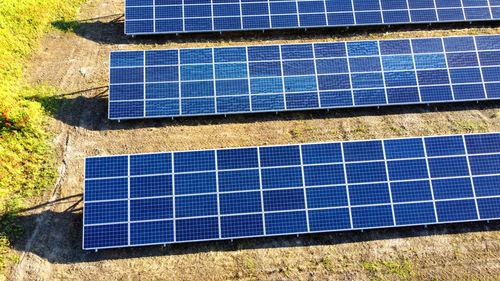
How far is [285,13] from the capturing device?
1922 cm

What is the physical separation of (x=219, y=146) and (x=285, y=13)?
9710 millimetres

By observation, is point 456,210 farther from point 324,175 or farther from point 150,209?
point 150,209

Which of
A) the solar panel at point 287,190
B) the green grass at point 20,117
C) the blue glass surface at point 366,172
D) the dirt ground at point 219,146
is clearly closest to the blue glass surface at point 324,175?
the solar panel at point 287,190

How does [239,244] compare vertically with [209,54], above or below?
below

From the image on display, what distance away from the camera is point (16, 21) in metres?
19.1

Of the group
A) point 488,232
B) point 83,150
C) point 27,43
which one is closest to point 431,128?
point 488,232

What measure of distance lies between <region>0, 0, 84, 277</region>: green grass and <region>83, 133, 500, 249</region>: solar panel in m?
4.25

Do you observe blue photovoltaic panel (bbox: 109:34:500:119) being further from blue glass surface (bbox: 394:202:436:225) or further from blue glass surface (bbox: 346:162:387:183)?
blue glass surface (bbox: 394:202:436:225)

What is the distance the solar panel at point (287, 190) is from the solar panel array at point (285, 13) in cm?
860

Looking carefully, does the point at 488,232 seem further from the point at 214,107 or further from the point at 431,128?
the point at 214,107

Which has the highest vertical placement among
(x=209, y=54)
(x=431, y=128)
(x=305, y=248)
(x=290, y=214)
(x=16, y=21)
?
(x=16, y=21)

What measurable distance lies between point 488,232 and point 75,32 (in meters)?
27.3

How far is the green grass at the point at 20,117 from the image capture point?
16016 mm

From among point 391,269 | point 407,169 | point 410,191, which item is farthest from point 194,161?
point 391,269
